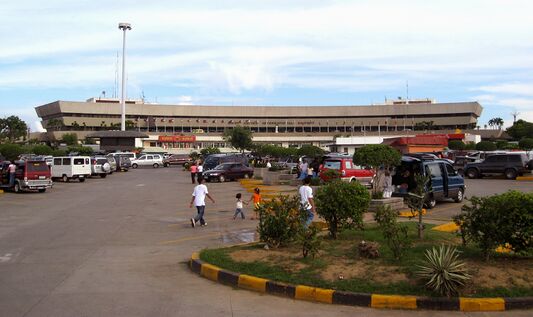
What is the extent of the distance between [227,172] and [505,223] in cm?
3157

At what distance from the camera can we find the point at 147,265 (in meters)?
10.3

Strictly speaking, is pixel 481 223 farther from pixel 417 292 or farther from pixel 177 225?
pixel 177 225

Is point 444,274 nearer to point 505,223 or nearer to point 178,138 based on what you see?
point 505,223

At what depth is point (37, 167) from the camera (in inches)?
1145

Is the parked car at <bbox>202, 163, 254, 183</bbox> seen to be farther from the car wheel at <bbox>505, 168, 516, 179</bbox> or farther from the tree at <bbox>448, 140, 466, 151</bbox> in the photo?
the tree at <bbox>448, 140, 466, 151</bbox>

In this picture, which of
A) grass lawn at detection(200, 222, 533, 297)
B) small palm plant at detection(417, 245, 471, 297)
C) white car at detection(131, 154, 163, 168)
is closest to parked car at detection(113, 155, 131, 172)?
white car at detection(131, 154, 163, 168)

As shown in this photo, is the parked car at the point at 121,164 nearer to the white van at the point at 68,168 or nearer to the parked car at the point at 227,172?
the white van at the point at 68,168

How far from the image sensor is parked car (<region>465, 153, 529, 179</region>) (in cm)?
3509

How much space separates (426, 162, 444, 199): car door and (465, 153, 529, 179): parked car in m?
18.8

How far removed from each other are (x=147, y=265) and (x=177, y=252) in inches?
58.2

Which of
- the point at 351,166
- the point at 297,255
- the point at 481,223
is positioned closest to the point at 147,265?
the point at 297,255

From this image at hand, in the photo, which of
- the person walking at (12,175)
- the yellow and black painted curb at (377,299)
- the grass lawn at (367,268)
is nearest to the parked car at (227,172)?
the person walking at (12,175)

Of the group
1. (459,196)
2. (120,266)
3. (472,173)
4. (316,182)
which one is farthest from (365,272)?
(472,173)

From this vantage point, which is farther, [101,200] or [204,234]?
[101,200]
